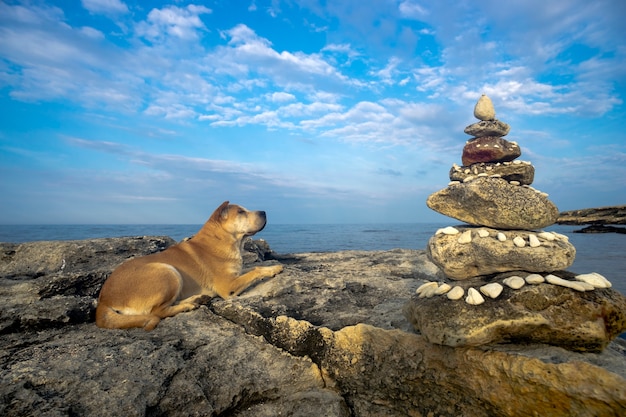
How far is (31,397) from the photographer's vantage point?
270 centimetres

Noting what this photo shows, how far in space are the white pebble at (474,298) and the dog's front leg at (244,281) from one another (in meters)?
3.89

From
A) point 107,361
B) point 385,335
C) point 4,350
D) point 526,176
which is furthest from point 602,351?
point 4,350

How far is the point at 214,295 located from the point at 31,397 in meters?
3.33

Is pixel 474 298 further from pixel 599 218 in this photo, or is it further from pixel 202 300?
pixel 599 218

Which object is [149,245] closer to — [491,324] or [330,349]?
[330,349]

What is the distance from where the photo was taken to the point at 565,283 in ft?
10.3

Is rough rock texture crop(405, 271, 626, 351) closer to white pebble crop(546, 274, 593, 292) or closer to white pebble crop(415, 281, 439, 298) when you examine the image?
white pebble crop(546, 274, 593, 292)

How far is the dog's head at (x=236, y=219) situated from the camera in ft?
21.8

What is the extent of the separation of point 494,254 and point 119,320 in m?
4.81

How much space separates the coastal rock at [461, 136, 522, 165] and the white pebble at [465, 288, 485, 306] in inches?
83.6

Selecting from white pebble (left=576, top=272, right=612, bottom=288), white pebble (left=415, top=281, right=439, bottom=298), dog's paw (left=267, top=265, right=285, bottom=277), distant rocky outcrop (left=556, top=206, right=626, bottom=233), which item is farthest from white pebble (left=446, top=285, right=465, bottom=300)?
distant rocky outcrop (left=556, top=206, right=626, bottom=233)

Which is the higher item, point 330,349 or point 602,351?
point 602,351

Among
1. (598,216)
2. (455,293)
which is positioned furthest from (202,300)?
(598,216)

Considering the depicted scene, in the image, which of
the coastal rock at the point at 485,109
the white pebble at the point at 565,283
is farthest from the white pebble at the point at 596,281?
the coastal rock at the point at 485,109
